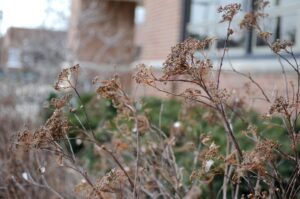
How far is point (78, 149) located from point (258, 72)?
277cm

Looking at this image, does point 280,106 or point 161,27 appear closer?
point 280,106

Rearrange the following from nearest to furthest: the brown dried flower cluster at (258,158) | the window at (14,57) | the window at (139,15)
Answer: the brown dried flower cluster at (258,158) < the window at (14,57) < the window at (139,15)

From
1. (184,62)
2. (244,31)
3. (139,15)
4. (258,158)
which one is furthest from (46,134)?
(139,15)

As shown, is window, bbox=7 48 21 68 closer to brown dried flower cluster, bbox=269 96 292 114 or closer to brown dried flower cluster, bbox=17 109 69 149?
brown dried flower cluster, bbox=17 109 69 149

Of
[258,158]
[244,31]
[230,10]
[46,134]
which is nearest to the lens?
[258,158]

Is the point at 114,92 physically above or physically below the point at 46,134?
above

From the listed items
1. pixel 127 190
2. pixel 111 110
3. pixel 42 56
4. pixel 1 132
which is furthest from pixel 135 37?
pixel 127 190

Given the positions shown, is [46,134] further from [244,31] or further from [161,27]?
[161,27]

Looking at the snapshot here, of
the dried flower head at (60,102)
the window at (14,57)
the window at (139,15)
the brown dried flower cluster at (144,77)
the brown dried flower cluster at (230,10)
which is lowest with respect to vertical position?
the window at (14,57)

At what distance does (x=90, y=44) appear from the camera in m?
16.0

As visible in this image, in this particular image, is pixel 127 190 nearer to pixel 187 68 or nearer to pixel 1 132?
pixel 187 68

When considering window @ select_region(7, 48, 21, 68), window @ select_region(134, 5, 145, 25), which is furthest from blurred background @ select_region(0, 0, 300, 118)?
window @ select_region(134, 5, 145, 25)

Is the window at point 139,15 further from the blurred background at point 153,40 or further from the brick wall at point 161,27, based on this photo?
the brick wall at point 161,27

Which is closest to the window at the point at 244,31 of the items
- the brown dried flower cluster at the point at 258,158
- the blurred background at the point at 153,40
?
the blurred background at the point at 153,40
